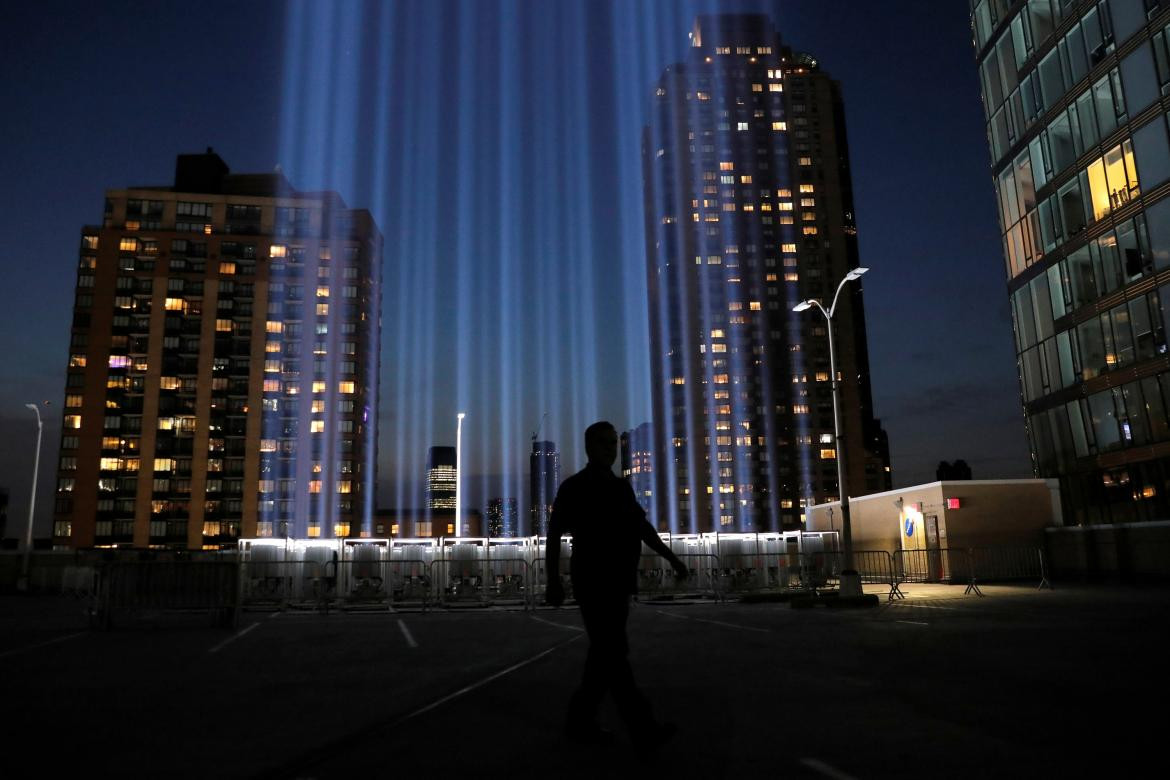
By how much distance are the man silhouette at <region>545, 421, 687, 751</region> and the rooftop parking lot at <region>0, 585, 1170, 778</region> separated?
19 centimetres

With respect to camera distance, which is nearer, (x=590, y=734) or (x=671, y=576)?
(x=590, y=734)

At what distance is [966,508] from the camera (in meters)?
31.3

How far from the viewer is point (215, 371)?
126938 mm

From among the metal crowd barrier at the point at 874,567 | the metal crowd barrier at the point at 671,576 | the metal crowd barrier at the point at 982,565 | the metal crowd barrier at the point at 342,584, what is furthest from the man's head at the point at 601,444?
the metal crowd barrier at the point at 982,565

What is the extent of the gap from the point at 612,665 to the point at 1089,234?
4183 cm

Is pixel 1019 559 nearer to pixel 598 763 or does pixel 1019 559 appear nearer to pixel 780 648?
pixel 780 648

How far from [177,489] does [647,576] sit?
361ft

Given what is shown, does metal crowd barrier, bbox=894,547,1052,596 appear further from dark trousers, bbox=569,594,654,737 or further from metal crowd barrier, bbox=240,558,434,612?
dark trousers, bbox=569,594,654,737

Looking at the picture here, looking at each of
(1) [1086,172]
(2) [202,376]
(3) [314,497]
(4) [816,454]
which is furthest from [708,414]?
(1) [1086,172]

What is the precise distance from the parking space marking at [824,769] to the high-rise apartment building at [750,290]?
544 feet

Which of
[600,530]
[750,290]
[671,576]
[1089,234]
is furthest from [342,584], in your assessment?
[750,290]

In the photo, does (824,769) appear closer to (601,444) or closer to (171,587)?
(601,444)

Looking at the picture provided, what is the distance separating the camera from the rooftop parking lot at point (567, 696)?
190 inches

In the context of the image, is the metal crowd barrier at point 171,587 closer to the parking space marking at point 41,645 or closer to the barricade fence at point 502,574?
the parking space marking at point 41,645
